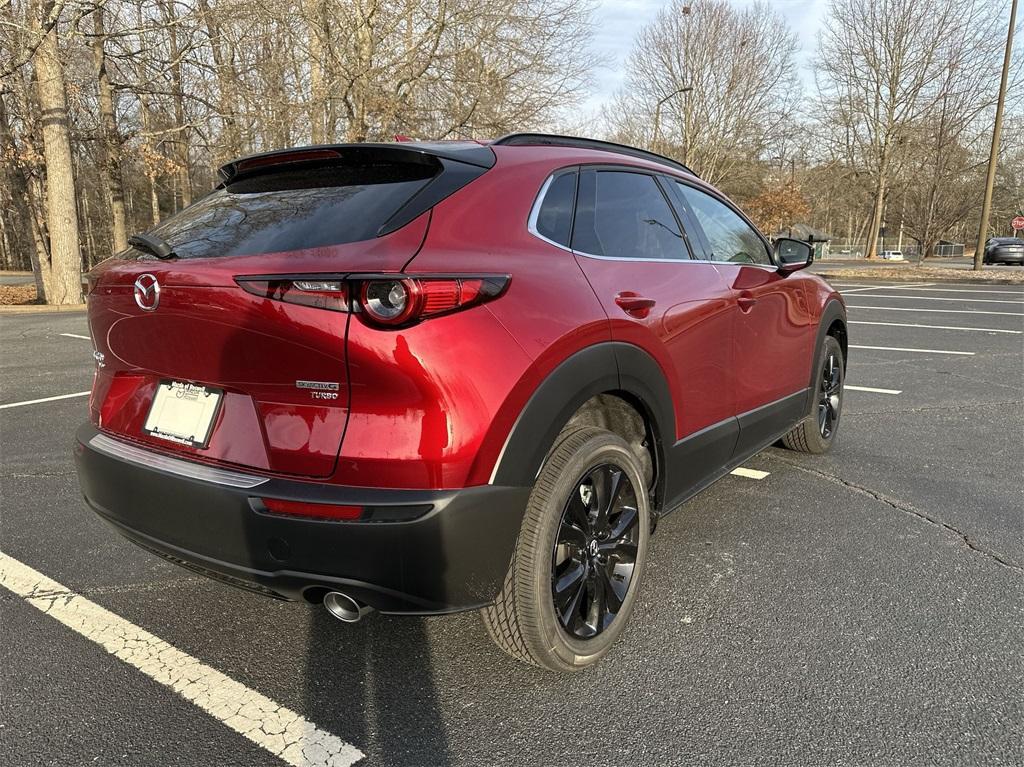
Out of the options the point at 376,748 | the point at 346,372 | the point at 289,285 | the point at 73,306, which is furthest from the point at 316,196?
the point at 73,306

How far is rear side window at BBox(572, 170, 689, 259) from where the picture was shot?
249 centimetres

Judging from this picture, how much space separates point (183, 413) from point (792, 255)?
10.3ft

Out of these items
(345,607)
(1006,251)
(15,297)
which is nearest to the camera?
(345,607)

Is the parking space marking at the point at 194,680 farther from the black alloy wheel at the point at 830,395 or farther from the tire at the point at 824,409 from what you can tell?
the black alloy wheel at the point at 830,395

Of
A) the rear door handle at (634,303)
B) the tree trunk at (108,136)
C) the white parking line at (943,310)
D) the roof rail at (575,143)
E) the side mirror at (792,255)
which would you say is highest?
the tree trunk at (108,136)

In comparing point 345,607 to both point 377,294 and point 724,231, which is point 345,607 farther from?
point 724,231

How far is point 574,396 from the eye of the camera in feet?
7.01

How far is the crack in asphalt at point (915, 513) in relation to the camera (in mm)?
3066

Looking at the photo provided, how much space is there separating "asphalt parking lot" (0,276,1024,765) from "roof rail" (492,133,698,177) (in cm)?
176

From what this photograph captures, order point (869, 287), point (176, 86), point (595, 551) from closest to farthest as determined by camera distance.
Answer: point (595, 551) → point (176, 86) → point (869, 287)

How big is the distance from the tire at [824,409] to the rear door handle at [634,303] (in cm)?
211

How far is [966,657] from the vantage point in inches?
92.4

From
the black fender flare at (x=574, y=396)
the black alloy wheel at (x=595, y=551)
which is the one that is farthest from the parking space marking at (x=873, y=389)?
the black alloy wheel at (x=595, y=551)

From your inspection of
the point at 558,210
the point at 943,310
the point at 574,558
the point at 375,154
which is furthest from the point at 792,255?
the point at 943,310
